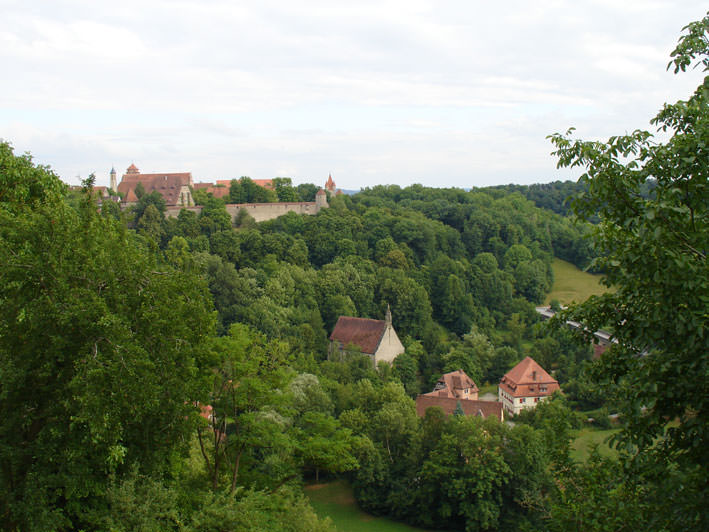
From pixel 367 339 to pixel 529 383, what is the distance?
1235 centimetres

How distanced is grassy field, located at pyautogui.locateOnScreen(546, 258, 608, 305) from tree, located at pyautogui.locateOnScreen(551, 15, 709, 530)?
61.6 meters

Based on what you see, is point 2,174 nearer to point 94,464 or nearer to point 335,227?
point 94,464

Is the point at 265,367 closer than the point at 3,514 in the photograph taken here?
No

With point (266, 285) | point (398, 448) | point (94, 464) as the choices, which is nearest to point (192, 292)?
point (94, 464)

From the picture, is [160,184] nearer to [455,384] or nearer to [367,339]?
[367,339]

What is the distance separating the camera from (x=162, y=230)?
48.4 m

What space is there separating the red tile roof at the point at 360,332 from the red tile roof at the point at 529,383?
1018 centimetres

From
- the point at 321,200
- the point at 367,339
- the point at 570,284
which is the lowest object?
the point at 367,339

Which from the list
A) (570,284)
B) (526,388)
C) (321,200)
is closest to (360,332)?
(526,388)

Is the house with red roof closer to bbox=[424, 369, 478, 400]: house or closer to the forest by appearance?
bbox=[424, 369, 478, 400]: house

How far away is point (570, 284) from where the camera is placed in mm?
71312

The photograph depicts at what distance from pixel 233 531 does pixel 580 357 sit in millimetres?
40726

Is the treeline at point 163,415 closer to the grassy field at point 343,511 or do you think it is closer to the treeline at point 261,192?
the grassy field at point 343,511

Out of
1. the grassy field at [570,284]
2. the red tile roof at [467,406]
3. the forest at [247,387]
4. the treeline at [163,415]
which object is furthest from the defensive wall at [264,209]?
the forest at [247,387]
